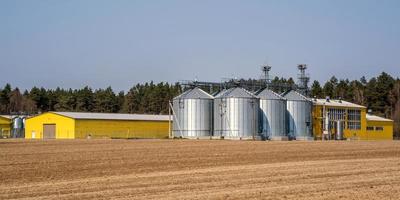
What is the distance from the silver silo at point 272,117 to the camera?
86812mm

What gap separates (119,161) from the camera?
34.9m

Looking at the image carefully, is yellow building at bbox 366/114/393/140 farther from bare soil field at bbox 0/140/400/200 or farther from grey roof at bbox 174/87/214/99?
bare soil field at bbox 0/140/400/200

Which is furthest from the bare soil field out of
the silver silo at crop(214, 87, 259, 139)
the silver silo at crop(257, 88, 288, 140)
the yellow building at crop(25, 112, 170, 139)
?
the yellow building at crop(25, 112, 170, 139)

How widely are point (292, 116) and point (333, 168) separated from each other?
60.8 metres

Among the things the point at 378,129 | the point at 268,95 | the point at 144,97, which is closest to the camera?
the point at 268,95

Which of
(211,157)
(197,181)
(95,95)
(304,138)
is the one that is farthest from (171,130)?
(95,95)

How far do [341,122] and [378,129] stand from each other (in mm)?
11960

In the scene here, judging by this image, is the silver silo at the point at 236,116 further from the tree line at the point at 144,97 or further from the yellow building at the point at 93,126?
the tree line at the point at 144,97

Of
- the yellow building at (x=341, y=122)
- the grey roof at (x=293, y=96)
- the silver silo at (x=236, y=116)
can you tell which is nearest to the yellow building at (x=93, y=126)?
the silver silo at (x=236, y=116)

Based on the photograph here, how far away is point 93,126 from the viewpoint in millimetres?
90938

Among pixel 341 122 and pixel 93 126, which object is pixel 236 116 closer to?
pixel 93 126

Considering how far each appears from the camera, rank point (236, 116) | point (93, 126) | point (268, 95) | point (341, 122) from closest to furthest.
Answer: point (236, 116), point (268, 95), point (93, 126), point (341, 122)

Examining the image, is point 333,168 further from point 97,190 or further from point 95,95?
point 95,95

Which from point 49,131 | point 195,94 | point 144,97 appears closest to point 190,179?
point 195,94
